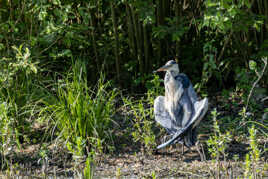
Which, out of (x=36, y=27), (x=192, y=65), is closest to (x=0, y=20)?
(x=36, y=27)

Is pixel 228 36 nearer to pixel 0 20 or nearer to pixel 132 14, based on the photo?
pixel 132 14

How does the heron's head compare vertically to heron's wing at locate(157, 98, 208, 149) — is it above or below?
above

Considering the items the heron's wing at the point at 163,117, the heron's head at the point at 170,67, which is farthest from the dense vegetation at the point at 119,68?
the heron's head at the point at 170,67

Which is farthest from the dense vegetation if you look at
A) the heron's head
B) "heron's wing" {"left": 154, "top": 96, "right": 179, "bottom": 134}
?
the heron's head

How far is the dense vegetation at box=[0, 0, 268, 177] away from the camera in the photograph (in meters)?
4.38

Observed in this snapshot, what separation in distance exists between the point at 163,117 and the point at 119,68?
2.03m

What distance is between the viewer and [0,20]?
18.8ft

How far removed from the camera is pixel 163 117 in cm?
430

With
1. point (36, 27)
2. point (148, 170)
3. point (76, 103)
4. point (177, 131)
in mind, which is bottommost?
point (148, 170)

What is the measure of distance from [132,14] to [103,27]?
0.72 meters

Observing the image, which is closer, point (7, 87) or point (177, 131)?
point (177, 131)

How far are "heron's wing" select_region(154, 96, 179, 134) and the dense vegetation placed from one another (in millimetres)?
142

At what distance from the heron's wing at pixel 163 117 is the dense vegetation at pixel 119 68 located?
0.46ft

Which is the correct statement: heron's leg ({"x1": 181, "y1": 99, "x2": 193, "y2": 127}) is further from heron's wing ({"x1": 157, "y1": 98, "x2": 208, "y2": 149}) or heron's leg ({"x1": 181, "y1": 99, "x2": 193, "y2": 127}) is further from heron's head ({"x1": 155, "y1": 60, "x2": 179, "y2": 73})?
heron's head ({"x1": 155, "y1": 60, "x2": 179, "y2": 73})
